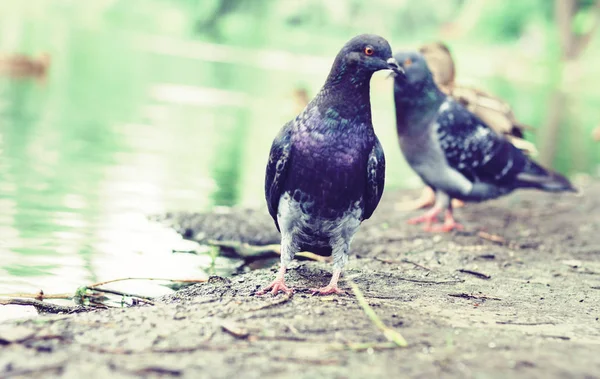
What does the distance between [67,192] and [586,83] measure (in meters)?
35.9

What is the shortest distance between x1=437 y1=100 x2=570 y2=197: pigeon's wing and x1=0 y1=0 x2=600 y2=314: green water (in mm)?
2081

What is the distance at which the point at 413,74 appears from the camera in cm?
641

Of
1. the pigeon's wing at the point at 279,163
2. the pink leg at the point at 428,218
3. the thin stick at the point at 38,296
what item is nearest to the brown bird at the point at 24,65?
the pink leg at the point at 428,218

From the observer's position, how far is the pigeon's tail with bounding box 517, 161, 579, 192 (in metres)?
6.98

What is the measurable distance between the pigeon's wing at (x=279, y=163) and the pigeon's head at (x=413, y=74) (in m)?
2.60

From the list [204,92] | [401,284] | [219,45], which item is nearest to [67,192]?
[401,284]

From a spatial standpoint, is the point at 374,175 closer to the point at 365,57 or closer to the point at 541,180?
the point at 365,57

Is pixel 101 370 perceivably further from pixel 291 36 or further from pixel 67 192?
pixel 291 36

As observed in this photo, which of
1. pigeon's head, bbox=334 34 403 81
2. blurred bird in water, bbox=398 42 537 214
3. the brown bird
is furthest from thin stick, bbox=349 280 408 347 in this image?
the brown bird

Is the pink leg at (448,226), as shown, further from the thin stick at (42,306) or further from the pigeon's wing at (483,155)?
the thin stick at (42,306)

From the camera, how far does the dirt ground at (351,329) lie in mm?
2771

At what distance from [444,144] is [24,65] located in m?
13.3

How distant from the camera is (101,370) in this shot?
8.80 feet

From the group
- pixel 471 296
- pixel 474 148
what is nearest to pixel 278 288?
pixel 471 296
